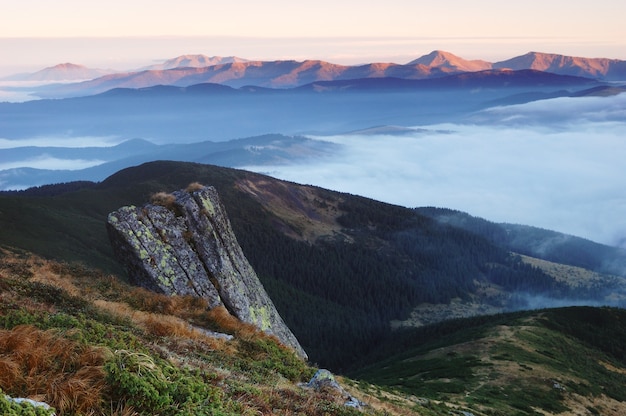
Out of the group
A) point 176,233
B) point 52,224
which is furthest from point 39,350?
point 52,224

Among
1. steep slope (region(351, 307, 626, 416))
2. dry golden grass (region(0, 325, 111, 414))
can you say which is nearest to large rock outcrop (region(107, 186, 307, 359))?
steep slope (region(351, 307, 626, 416))

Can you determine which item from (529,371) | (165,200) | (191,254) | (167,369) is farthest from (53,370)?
(529,371)

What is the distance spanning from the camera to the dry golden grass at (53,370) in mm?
8492

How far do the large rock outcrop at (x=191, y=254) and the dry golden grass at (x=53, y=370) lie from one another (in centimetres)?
1993

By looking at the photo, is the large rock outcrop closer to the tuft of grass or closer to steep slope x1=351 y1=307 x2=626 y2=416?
the tuft of grass

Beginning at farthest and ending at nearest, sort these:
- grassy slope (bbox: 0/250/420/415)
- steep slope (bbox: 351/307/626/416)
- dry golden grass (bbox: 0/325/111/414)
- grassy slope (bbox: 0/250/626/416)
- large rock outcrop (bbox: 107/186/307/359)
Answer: steep slope (bbox: 351/307/626/416)
large rock outcrop (bbox: 107/186/307/359)
grassy slope (bbox: 0/250/626/416)
grassy slope (bbox: 0/250/420/415)
dry golden grass (bbox: 0/325/111/414)

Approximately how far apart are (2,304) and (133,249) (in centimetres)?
1565

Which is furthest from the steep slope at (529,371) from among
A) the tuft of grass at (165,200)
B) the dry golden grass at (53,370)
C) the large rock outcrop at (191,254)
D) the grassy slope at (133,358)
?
the dry golden grass at (53,370)

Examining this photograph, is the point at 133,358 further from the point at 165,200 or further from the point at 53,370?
the point at 165,200

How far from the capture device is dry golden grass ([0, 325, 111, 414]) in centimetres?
849

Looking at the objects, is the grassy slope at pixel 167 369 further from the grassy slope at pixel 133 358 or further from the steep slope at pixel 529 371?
the steep slope at pixel 529 371

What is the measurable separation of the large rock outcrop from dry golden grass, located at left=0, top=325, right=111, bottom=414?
19.9 meters

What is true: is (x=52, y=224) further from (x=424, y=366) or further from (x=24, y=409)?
(x=24, y=409)

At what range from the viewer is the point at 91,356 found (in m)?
10.0
